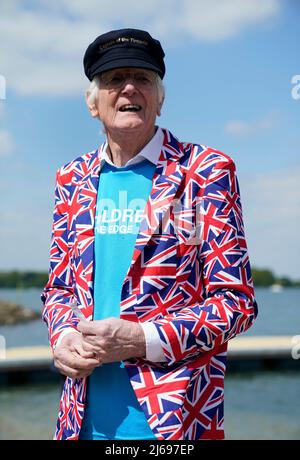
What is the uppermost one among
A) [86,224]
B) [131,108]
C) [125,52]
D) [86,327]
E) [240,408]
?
[125,52]

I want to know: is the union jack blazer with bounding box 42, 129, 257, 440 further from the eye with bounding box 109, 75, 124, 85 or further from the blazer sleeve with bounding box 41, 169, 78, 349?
the eye with bounding box 109, 75, 124, 85

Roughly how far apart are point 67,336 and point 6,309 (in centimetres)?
2223

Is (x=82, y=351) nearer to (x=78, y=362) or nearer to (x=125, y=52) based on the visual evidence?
(x=78, y=362)

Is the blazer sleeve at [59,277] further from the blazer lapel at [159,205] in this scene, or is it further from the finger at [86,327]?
the blazer lapel at [159,205]

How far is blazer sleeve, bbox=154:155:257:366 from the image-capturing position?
5.17 feet

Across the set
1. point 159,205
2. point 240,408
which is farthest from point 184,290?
point 240,408

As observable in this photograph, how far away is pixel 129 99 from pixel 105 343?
2.15ft

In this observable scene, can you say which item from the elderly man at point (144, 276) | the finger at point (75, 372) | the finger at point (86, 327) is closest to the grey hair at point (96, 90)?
the elderly man at point (144, 276)

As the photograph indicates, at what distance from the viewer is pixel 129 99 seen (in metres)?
1.74

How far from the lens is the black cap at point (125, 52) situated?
173 cm

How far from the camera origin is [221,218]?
1647 millimetres

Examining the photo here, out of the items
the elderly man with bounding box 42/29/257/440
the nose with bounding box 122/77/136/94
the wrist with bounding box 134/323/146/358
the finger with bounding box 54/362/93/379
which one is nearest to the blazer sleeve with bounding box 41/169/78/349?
the elderly man with bounding box 42/29/257/440

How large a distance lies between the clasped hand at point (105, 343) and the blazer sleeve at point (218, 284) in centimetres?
6
